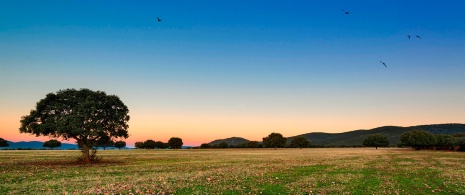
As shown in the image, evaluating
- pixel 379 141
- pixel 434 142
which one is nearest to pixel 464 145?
pixel 434 142

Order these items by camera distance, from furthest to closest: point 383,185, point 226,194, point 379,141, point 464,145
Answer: point 379,141 → point 464,145 → point 383,185 → point 226,194

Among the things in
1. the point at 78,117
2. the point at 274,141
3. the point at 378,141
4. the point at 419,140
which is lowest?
the point at 419,140

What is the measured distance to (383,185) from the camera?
22.6 meters

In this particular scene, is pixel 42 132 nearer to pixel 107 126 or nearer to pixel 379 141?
pixel 107 126

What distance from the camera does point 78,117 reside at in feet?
149

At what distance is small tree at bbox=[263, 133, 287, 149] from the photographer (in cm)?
19462

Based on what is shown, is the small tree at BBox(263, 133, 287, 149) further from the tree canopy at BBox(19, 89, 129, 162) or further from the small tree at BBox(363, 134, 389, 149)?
the tree canopy at BBox(19, 89, 129, 162)

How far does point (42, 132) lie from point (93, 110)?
8.53 meters

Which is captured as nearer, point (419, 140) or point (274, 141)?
point (419, 140)

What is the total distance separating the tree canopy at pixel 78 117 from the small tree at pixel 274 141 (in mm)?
151910

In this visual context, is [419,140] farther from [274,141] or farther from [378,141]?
[274,141]

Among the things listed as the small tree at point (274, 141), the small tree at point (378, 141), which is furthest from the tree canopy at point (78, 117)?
the small tree at point (378, 141)

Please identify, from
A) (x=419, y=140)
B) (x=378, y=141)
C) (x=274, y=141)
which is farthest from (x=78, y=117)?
(x=378, y=141)

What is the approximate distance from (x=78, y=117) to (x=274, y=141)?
6233 inches
